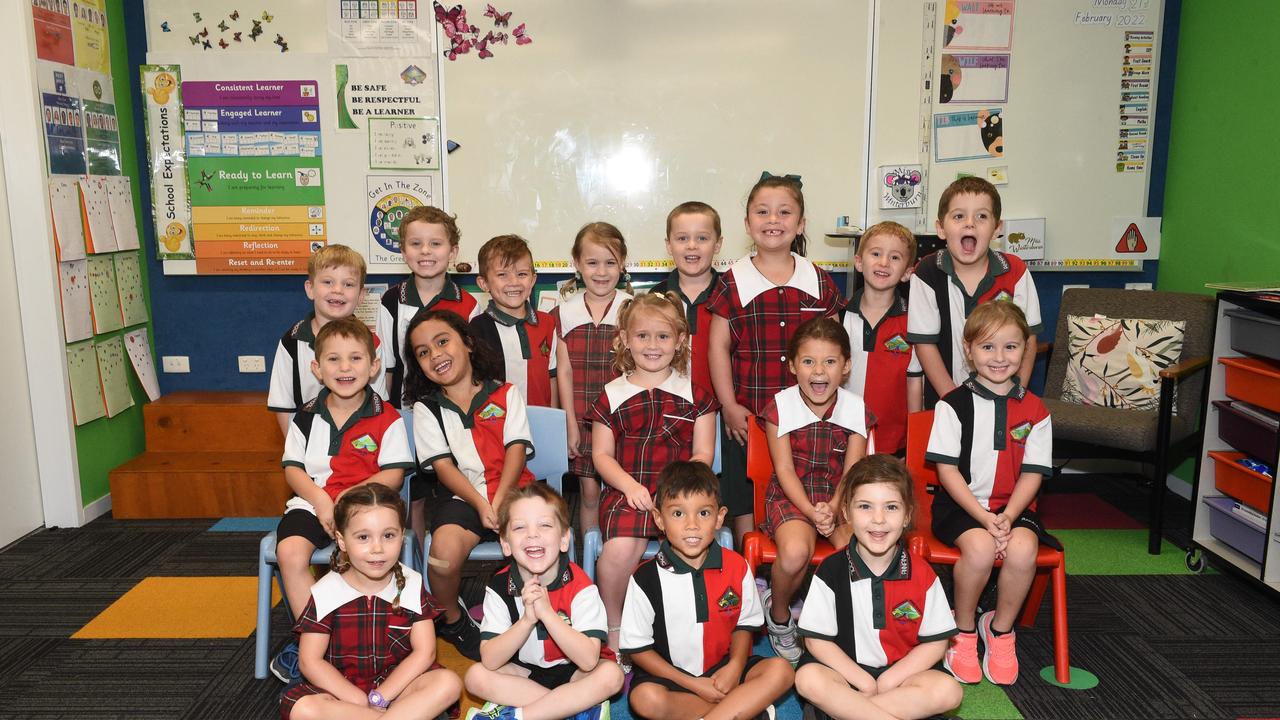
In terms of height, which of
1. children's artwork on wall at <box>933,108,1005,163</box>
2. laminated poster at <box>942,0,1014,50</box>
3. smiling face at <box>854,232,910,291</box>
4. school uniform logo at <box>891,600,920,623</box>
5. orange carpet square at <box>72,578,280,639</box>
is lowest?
orange carpet square at <box>72,578,280,639</box>

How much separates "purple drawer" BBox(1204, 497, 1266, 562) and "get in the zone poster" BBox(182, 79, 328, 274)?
3.57 m

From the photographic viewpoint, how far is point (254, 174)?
3.81m

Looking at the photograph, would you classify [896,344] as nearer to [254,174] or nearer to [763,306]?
[763,306]

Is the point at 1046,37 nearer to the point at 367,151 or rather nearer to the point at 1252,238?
the point at 1252,238

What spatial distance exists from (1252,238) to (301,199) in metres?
3.81

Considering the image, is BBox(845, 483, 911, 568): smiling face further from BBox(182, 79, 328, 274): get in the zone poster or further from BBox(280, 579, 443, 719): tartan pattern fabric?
BBox(182, 79, 328, 274): get in the zone poster

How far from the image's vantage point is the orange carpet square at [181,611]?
8.70 feet

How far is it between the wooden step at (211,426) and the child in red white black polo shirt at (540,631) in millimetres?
2091

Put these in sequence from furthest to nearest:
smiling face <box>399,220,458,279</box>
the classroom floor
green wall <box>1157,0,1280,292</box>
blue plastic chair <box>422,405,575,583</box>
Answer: green wall <box>1157,0,1280,292</box> → smiling face <box>399,220,458,279</box> → blue plastic chair <box>422,405,575,583</box> → the classroom floor

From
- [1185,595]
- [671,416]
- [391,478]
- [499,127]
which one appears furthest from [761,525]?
[499,127]

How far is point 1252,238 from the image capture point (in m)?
3.37

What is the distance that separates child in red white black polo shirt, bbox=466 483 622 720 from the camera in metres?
1.97

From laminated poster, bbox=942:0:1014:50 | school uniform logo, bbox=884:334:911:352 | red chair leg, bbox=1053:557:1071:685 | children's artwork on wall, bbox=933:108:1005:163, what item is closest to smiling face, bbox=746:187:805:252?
school uniform logo, bbox=884:334:911:352

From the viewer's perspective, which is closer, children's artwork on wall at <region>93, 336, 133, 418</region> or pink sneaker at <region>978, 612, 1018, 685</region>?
pink sneaker at <region>978, 612, 1018, 685</region>
